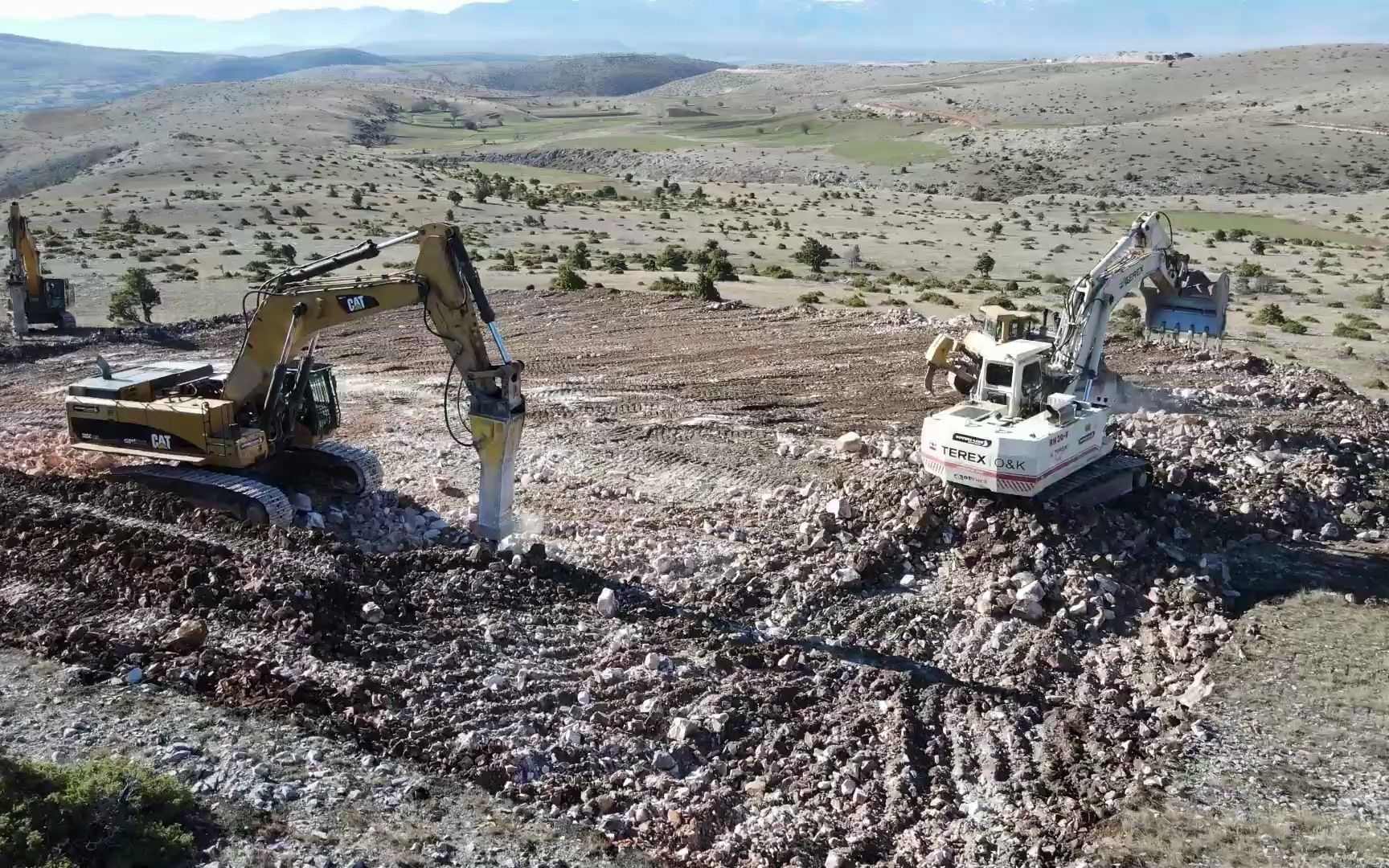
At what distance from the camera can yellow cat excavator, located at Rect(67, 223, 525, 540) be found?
13344 mm

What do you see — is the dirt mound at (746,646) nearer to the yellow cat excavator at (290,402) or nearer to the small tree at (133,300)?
the yellow cat excavator at (290,402)

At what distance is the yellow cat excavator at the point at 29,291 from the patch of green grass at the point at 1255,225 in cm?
4567

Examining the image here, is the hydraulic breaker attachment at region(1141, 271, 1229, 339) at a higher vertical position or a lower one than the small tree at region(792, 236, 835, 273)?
higher

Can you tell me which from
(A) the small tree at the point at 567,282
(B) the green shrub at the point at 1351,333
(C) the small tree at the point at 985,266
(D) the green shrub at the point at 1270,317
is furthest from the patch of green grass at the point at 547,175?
(B) the green shrub at the point at 1351,333

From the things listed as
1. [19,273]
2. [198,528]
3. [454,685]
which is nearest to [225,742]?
[454,685]

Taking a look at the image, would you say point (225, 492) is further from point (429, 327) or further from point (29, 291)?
point (29, 291)

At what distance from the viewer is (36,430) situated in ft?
62.1

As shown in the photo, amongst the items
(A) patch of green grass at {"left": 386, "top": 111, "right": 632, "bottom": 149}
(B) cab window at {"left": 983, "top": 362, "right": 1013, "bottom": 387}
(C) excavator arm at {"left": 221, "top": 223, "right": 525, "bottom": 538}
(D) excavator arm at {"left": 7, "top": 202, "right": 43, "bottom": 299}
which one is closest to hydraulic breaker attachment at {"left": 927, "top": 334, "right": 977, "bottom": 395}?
(B) cab window at {"left": 983, "top": 362, "right": 1013, "bottom": 387}

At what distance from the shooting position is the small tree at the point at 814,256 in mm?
39375

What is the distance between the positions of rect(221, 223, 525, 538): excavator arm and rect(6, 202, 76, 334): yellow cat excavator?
14.9m

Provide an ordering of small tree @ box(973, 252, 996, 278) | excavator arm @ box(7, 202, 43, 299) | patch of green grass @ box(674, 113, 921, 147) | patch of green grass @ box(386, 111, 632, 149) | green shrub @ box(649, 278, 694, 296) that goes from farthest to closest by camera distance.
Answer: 1. patch of green grass @ box(386, 111, 632, 149)
2. patch of green grass @ box(674, 113, 921, 147)
3. small tree @ box(973, 252, 996, 278)
4. green shrub @ box(649, 278, 694, 296)
5. excavator arm @ box(7, 202, 43, 299)

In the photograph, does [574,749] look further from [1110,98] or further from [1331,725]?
[1110,98]

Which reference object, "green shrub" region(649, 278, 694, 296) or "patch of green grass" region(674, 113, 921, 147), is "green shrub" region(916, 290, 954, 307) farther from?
"patch of green grass" region(674, 113, 921, 147)

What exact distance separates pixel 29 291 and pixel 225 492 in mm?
16092
